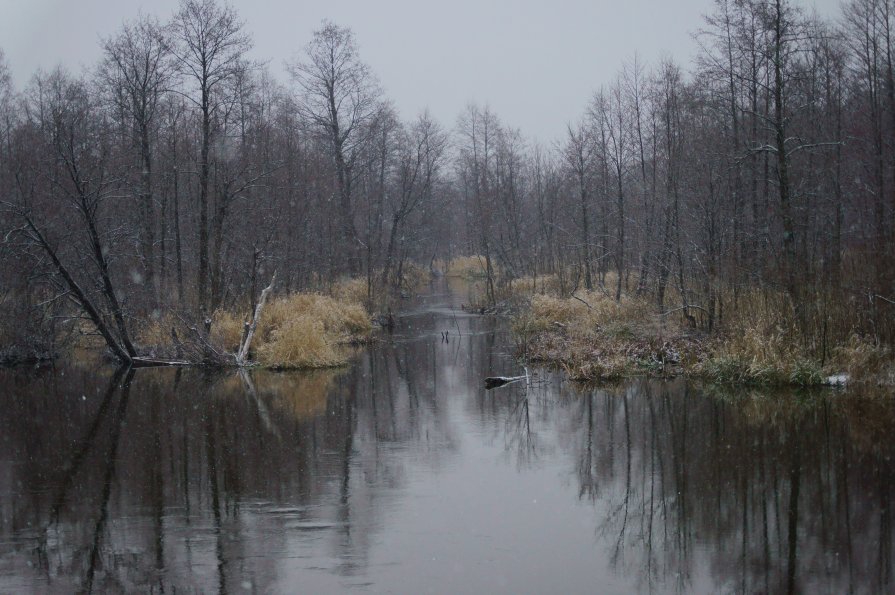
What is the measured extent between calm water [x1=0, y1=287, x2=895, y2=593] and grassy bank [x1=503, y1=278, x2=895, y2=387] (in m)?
1.00

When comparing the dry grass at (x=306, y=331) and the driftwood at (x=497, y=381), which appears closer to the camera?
the driftwood at (x=497, y=381)

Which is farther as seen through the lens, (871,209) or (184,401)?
(871,209)

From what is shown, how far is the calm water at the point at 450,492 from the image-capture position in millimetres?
8039

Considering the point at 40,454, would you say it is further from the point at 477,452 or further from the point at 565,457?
the point at 565,457

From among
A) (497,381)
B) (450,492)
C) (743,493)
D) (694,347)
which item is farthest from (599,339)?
(450,492)

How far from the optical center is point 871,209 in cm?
2539

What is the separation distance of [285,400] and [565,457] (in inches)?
291

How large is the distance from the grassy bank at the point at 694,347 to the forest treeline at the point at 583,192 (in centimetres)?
27

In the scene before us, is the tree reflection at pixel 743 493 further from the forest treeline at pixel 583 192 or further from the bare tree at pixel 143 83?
the bare tree at pixel 143 83

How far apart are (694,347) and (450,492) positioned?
35.3ft

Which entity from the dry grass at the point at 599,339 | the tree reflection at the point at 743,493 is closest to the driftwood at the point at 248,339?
the dry grass at the point at 599,339

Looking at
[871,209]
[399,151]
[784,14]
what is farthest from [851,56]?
[399,151]

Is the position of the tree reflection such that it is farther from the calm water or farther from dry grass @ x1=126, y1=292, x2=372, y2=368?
dry grass @ x1=126, y1=292, x2=372, y2=368

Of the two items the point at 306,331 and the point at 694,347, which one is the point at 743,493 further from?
the point at 306,331
